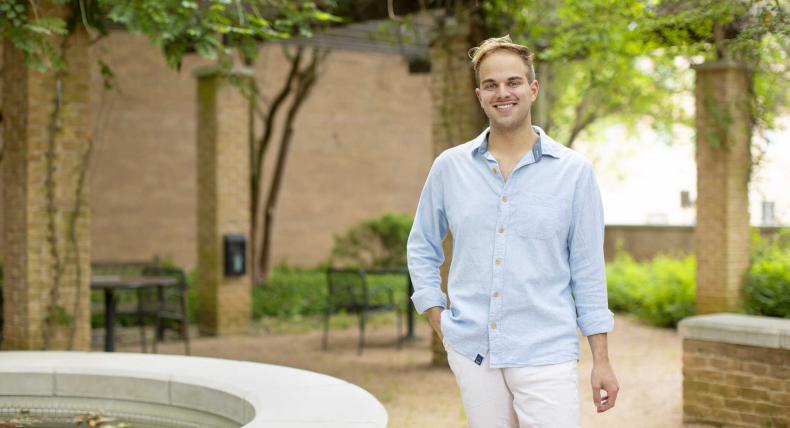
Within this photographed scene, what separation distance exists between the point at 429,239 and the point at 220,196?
9.66 m

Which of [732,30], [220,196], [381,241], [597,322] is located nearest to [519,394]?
[597,322]

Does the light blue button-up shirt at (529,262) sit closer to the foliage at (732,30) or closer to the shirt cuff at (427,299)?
the shirt cuff at (427,299)

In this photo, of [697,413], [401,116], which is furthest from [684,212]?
[697,413]

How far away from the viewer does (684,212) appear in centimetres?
2808

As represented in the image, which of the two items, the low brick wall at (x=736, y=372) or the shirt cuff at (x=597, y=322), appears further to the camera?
the low brick wall at (x=736, y=372)

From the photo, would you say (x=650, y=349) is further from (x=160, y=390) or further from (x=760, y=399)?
(x=160, y=390)

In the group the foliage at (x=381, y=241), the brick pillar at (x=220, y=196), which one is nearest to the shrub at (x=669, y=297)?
the foliage at (x=381, y=241)

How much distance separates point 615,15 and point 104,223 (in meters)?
11.3

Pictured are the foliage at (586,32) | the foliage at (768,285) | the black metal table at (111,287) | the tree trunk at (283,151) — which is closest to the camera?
the black metal table at (111,287)

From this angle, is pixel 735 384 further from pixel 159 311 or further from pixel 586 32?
pixel 159 311

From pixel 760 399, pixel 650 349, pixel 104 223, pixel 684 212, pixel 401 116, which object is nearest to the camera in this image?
pixel 760 399

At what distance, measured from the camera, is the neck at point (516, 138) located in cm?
309

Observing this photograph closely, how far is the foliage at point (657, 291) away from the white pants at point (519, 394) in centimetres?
1096

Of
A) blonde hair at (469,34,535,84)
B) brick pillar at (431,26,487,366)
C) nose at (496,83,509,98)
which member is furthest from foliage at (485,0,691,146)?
nose at (496,83,509,98)
